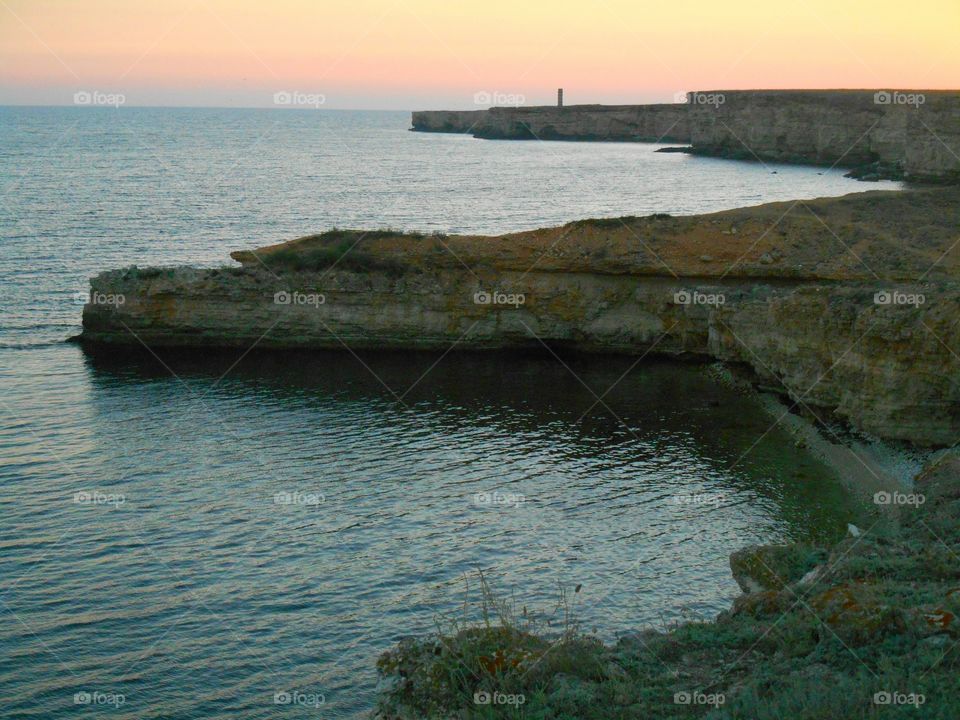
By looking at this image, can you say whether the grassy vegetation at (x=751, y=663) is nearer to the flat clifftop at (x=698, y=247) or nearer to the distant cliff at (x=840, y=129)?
the flat clifftop at (x=698, y=247)

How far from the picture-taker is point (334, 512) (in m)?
25.0

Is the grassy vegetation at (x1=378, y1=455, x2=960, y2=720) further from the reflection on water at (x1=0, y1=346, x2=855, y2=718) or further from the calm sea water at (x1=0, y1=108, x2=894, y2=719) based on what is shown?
the reflection on water at (x1=0, y1=346, x2=855, y2=718)

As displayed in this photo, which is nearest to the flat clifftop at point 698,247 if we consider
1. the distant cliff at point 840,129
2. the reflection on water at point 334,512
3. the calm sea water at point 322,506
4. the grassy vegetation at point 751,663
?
the calm sea water at point 322,506

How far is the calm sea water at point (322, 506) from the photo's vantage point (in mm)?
18406

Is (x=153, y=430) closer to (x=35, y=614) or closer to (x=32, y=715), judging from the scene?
(x=35, y=614)

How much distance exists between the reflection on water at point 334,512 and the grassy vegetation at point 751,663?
4315 millimetres

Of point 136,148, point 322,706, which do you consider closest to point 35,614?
point 322,706

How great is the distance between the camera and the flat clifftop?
137ft

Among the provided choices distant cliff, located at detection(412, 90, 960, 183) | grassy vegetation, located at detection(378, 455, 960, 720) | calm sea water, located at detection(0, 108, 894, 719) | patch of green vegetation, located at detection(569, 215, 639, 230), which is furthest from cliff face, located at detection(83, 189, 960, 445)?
distant cliff, located at detection(412, 90, 960, 183)

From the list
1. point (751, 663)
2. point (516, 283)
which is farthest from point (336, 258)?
point (751, 663)

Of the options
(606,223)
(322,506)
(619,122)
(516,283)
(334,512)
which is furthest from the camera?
(619,122)

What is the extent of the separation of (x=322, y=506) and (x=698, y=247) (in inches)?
952

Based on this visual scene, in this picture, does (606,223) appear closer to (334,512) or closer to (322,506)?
(322,506)

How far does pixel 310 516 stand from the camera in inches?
974
